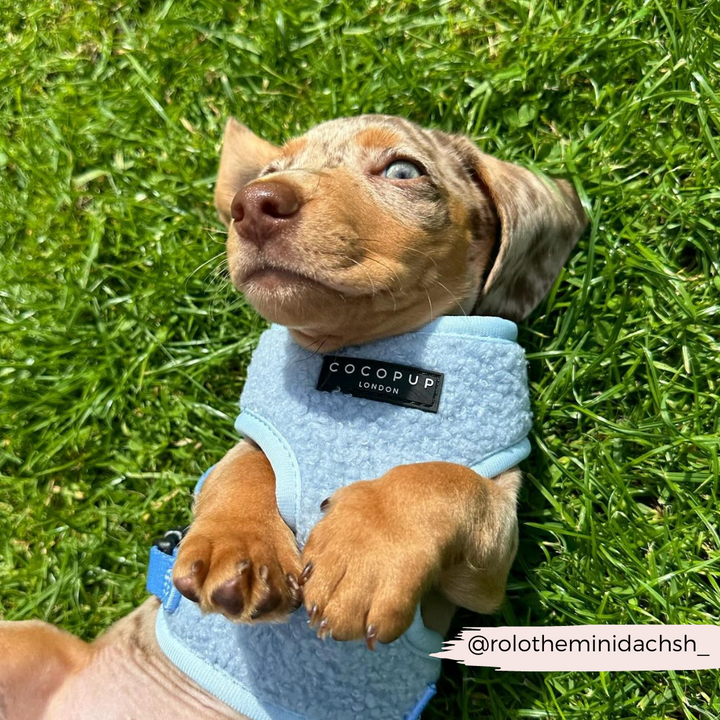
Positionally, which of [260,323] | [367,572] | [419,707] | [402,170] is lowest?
[419,707]

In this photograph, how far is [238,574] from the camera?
2.29 meters

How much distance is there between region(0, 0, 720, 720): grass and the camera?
11.3ft

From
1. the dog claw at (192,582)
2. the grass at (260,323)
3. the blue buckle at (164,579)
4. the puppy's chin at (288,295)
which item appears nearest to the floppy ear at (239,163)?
the grass at (260,323)

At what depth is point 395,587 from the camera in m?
2.18

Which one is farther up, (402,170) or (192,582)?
(402,170)

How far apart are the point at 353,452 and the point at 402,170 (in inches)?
47.1

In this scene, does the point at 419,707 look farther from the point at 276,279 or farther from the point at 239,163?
the point at 239,163

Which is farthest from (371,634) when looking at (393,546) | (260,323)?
(260,323)

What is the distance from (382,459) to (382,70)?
8.51 ft

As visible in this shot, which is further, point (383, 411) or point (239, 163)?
point (239, 163)

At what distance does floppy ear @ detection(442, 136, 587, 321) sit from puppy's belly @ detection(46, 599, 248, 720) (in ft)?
6.56

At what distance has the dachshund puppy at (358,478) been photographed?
88.7 inches

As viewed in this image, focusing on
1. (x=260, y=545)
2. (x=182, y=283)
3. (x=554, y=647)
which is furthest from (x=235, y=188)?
(x=554, y=647)

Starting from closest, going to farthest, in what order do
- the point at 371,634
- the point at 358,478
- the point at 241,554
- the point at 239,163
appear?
the point at 371,634 → the point at 241,554 → the point at 358,478 → the point at 239,163
